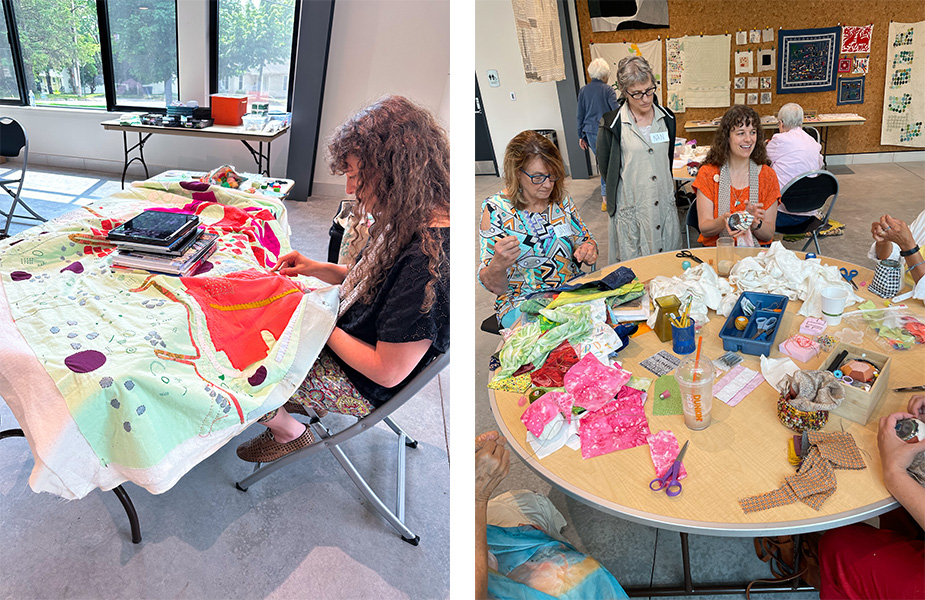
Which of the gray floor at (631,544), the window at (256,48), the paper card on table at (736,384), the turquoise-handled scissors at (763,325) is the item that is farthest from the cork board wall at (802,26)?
the paper card on table at (736,384)

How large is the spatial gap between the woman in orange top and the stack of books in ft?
7.32

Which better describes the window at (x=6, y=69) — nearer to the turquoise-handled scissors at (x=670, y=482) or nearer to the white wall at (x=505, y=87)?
the white wall at (x=505, y=87)

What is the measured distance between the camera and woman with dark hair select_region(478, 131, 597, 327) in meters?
2.47

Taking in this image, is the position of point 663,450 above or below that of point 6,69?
below

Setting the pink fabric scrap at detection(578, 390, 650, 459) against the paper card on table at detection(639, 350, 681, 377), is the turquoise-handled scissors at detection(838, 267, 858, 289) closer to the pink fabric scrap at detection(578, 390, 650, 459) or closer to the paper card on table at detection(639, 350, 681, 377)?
the paper card on table at detection(639, 350, 681, 377)

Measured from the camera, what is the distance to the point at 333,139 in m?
1.82

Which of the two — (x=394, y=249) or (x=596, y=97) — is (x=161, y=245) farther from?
(x=596, y=97)

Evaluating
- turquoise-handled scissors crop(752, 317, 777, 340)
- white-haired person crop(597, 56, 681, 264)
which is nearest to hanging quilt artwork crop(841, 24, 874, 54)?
white-haired person crop(597, 56, 681, 264)

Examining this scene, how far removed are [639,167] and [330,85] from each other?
343 cm

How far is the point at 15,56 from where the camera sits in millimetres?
6438

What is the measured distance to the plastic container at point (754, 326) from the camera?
180cm

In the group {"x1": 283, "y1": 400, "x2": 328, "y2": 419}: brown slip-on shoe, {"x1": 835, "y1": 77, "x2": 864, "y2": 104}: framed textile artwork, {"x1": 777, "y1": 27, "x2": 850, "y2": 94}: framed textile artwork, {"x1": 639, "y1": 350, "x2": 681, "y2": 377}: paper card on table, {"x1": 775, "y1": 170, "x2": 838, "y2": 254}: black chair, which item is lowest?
{"x1": 283, "y1": 400, "x2": 328, "y2": 419}: brown slip-on shoe

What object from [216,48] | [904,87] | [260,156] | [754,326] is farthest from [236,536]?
[904,87]

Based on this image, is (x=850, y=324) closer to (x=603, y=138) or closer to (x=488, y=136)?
(x=603, y=138)
